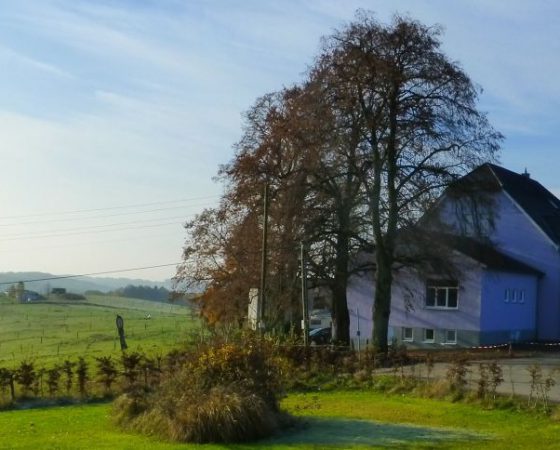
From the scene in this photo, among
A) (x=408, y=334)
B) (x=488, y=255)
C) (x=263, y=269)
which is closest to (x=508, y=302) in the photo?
(x=488, y=255)

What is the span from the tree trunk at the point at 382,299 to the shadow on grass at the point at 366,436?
18.1 meters

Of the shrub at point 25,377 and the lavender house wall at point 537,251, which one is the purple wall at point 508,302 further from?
the shrub at point 25,377

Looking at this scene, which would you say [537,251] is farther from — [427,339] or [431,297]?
[427,339]

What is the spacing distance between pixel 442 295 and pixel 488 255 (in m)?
3.19

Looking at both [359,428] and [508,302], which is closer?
[359,428]

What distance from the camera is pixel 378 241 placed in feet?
116

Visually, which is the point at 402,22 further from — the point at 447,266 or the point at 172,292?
the point at 172,292

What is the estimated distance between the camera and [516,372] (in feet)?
94.7

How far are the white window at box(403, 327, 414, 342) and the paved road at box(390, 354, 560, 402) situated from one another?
10.1 meters

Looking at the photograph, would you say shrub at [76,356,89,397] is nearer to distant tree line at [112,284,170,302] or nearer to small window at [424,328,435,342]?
small window at [424,328,435,342]

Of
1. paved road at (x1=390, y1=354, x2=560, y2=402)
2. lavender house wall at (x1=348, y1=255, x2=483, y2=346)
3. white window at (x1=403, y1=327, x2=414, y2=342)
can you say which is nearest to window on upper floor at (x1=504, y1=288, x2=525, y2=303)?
lavender house wall at (x1=348, y1=255, x2=483, y2=346)

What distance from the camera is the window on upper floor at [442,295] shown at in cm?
4444

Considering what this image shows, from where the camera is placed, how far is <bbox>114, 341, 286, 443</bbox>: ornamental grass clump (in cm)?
1634

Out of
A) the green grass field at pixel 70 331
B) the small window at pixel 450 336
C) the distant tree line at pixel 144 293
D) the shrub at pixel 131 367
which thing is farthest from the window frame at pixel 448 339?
the distant tree line at pixel 144 293
